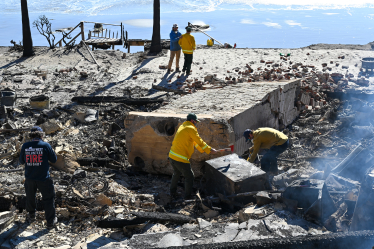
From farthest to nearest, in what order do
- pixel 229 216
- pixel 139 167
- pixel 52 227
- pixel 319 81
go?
1. pixel 319 81
2. pixel 139 167
3. pixel 229 216
4. pixel 52 227

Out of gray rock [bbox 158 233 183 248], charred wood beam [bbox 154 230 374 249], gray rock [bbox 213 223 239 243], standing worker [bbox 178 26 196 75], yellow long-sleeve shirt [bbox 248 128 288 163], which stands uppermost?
standing worker [bbox 178 26 196 75]

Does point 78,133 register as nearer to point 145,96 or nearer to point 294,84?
point 145,96

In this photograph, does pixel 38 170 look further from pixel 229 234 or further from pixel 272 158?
pixel 272 158

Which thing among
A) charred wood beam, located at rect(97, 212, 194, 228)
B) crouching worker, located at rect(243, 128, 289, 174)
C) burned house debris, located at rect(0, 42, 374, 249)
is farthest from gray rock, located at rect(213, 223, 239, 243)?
crouching worker, located at rect(243, 128, 289, 174)

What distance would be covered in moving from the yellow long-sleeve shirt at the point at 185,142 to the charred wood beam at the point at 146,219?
3.30ft

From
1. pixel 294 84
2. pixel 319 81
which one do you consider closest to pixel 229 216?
pixel 294 84

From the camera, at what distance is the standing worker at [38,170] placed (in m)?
5.07

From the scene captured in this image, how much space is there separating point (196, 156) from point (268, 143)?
1.38 metres

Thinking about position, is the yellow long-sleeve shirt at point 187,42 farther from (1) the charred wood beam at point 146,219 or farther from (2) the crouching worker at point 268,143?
(1) the charred wood beam at point 146,219

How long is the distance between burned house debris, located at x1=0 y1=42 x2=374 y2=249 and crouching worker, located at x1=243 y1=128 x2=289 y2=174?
390mm

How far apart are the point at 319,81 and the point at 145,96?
5.58 m

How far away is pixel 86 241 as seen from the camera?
4.83 m

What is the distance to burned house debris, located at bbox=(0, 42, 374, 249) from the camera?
4906mm

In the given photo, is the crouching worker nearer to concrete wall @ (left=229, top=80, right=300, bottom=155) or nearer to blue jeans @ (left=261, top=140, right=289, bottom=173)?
blue jeans @ (left=261, top=140, right=289, bottom=173)
